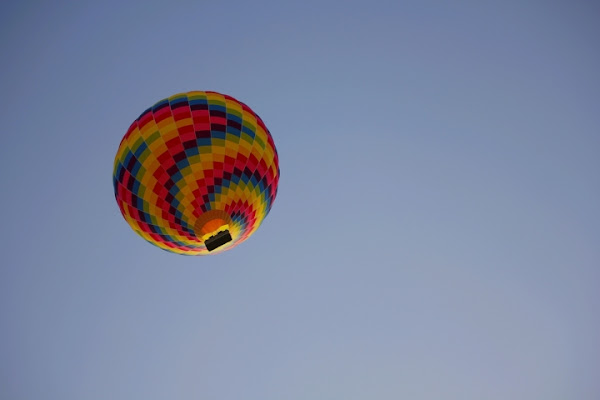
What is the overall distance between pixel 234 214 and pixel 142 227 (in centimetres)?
240

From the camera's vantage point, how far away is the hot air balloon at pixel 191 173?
10.7 metres

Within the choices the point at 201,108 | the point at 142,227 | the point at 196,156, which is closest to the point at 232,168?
the point at 196,156

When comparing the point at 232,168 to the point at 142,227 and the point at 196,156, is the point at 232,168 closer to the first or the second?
the point at 196,156

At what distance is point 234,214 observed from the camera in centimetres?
1096

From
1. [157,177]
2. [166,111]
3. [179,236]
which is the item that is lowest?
[179,236]

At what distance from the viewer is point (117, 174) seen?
1122 cm

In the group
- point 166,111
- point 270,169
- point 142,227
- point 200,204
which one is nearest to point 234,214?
point 200,204

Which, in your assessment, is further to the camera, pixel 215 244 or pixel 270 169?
pixel 270 169

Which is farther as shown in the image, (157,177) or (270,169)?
(270,169)

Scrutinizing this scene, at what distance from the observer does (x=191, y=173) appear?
35.3 feet

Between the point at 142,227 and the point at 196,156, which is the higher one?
the point at 196,156

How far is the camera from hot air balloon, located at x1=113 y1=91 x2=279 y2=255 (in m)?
10.7

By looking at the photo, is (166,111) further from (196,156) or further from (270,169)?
(270,169)

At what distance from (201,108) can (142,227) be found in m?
3.40
